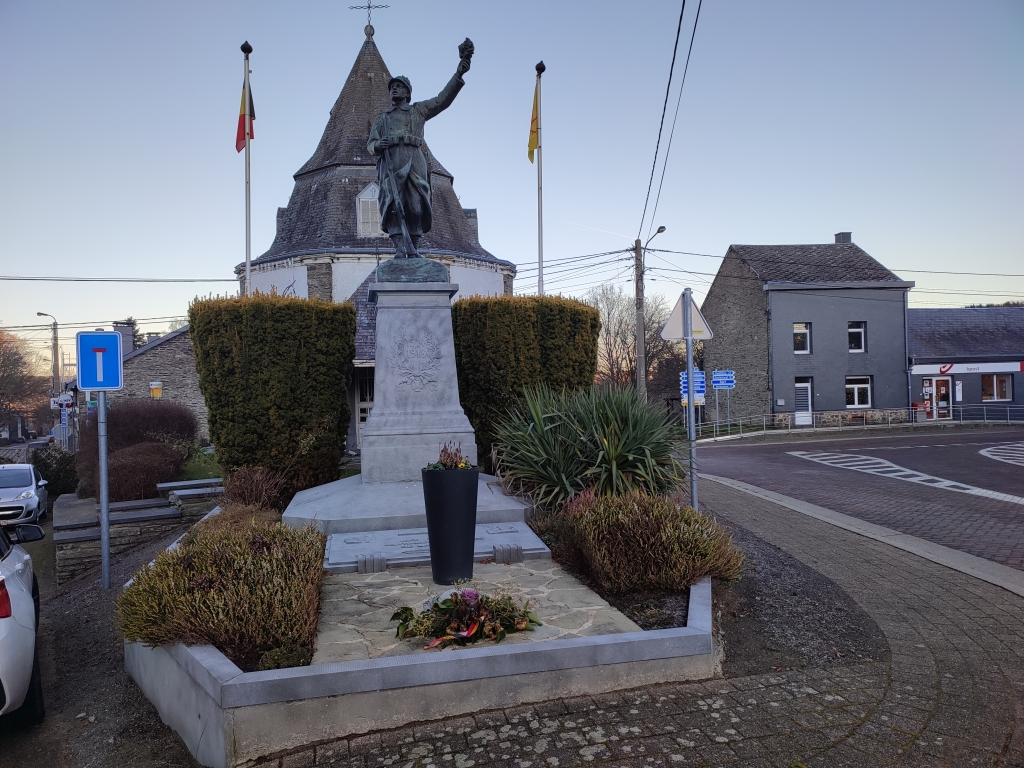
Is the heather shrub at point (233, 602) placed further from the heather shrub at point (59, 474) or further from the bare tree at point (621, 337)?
the bare tree at point (621, 337)

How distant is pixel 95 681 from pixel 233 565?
2.15 metres

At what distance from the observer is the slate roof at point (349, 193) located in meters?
28.1

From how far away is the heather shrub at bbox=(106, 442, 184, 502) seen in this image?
13164mm

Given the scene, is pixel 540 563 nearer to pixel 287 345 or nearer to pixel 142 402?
pixel 287 345

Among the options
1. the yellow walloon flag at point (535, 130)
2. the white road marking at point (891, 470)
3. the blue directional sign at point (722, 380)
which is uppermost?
the yellow walloon flag at point (535, 130)

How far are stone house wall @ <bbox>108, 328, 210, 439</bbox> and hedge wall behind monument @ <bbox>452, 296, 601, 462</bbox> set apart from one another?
18.8 meters

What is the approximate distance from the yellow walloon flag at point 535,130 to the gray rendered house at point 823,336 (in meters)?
20.6

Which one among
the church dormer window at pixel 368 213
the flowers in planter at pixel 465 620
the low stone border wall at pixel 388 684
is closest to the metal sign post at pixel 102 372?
the low stone border wall at pixel 388 684

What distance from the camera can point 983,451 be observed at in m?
21.3

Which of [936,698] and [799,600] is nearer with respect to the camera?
[936,698]

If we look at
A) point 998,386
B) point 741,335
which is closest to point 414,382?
point 741,335

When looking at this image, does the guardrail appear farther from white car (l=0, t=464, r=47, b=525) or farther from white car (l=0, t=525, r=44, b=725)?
white car (l=0, t=525, r=44, b=725)

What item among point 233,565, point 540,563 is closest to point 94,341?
point 233,565

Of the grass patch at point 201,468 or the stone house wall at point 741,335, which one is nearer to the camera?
the grass patch at point 201,468
